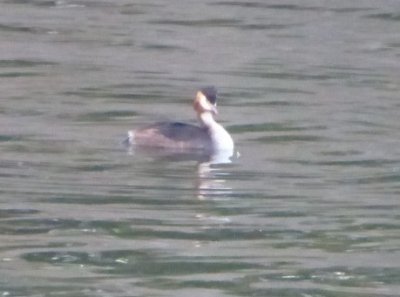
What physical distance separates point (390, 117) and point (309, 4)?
1239cm

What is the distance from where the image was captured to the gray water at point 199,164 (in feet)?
28.6

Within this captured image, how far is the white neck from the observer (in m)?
13.8

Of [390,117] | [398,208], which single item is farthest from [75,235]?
[390,117]

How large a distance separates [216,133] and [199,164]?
0.68m

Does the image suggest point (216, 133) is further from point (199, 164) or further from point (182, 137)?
point (199, 164)

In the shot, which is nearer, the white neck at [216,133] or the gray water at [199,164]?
the gray water at [199,164]

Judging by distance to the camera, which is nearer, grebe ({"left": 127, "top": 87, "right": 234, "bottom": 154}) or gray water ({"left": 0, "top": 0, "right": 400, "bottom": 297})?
gray water ({"left": 0, "top": 0, "right": 400, "bottom": 297})

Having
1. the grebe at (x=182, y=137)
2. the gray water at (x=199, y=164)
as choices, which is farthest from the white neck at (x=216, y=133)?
the gray water at (x=199, y=164)

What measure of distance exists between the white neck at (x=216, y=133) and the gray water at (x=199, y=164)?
8.0 inches

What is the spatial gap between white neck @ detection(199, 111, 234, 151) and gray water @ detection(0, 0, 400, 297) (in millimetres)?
203

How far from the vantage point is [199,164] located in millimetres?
13344

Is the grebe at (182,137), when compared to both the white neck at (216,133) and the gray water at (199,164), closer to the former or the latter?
the white neck at (216,133)

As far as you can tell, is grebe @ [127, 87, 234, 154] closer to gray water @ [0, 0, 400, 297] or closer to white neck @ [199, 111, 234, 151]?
white neck @ [199, 111, 234, 151]

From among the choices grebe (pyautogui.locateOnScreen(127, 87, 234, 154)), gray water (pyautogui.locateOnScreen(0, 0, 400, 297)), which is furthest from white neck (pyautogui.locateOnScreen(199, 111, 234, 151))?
gray water (pyautogui.locateOnScreen(0, 0, 400, 297))
